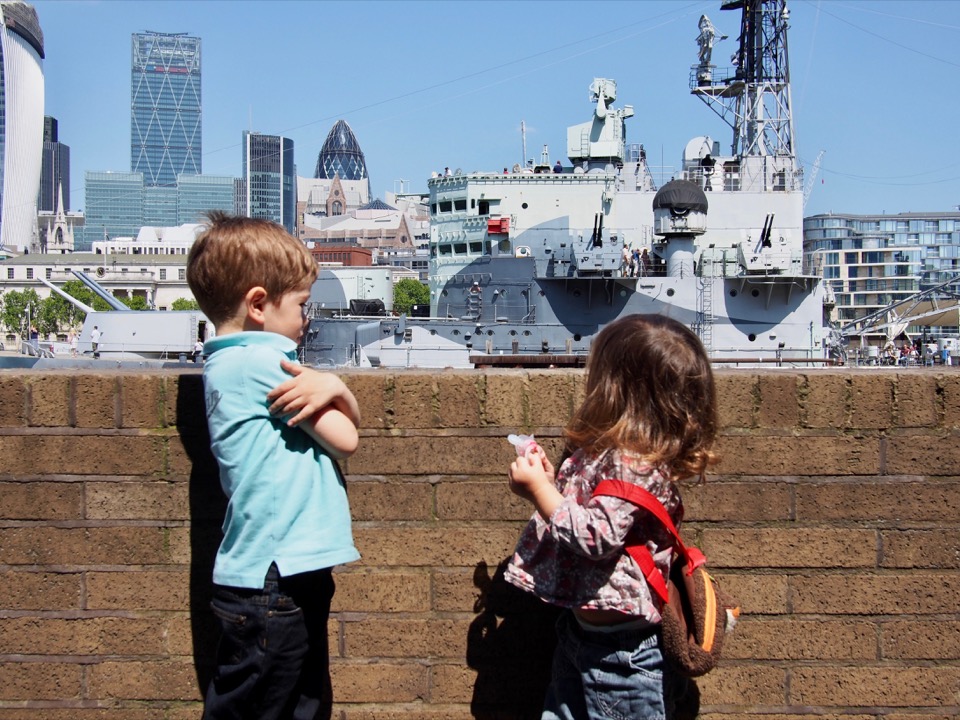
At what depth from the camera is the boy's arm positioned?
2.93 metres

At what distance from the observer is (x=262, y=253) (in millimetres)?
2918

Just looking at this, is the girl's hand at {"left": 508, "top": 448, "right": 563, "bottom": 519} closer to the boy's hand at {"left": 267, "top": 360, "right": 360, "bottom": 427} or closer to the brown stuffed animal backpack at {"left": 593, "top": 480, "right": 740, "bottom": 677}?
the brown stuffed animal backpack at {"left": 593, "top": 480, "right": 740, "bottom": 677}

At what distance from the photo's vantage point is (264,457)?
115 inches

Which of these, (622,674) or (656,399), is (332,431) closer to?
(656,399)

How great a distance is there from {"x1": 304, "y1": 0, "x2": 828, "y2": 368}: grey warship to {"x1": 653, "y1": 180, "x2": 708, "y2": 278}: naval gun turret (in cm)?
4

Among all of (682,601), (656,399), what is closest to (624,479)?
(656,399)

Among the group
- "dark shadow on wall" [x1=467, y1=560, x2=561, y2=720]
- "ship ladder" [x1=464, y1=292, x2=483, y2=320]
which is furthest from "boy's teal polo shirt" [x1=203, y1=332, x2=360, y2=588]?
"ship ladder" [x1=464, y1=292, x2=483, y2=320]

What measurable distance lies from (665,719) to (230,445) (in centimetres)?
168

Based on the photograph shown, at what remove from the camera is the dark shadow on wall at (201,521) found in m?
3.91

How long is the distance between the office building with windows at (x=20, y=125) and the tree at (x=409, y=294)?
92.1 m

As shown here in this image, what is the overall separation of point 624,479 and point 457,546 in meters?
1.35

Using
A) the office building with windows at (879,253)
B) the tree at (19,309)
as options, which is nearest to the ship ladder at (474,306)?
the tree at (19,309)

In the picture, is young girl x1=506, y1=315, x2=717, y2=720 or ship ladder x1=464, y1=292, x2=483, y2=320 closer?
young girl x1=506, y1=315, x2=717, y2=720

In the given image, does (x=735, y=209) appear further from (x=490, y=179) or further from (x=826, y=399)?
(x=826, y=399)
